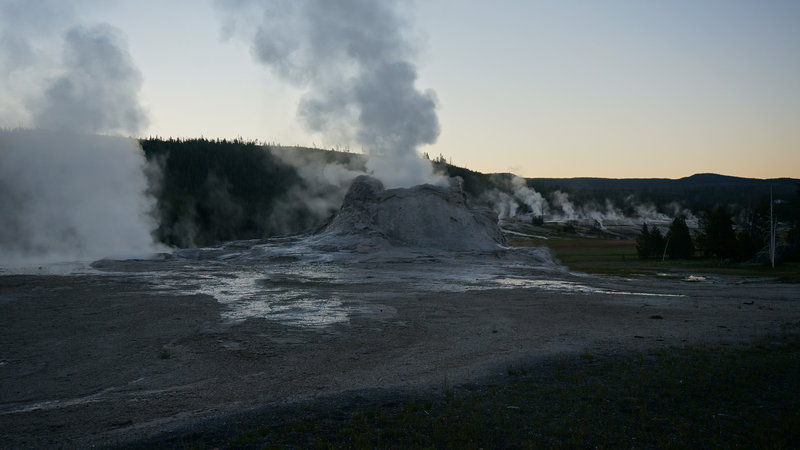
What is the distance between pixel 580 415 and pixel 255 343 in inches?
308

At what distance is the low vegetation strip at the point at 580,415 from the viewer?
264 inches

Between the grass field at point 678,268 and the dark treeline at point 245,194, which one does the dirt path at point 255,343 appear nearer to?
the grass field at point 678,268

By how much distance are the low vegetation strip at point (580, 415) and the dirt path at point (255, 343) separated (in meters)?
1.15

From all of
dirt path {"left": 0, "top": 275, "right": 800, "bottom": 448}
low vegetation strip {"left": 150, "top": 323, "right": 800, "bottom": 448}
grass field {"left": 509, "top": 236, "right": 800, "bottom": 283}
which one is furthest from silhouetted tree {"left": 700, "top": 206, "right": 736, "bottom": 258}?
low vegetation strip {"left": 150, "top": 323, "right": 800, "bottom": 448}

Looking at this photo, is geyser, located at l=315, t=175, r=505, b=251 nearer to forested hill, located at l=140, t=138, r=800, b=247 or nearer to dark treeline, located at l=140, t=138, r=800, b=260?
forested hill, located at l=140, t=138, r=800, b=247

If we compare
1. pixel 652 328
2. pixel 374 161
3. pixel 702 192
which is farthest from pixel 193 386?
pixel 702 192

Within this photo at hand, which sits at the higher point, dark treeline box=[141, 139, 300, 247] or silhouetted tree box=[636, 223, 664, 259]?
dark treeline box=[141, 139, 300, 247]

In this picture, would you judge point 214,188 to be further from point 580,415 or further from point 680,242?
point 580,415

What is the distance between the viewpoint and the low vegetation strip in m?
6.71

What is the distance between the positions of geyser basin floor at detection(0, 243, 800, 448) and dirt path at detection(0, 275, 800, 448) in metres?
0.04

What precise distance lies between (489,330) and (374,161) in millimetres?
40721

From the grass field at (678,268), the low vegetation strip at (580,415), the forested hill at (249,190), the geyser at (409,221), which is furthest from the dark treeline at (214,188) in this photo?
the low vegetation strip at (580,415)

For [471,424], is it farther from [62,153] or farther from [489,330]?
[62,153]

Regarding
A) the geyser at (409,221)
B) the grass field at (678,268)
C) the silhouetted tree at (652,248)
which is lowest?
the grass field at (678,268)
